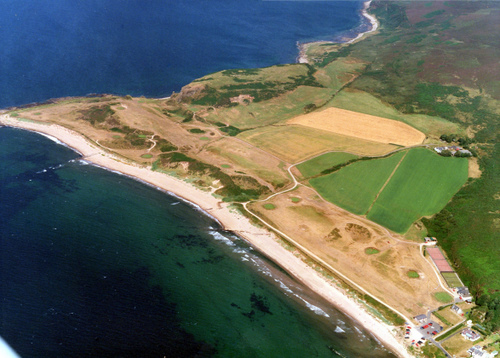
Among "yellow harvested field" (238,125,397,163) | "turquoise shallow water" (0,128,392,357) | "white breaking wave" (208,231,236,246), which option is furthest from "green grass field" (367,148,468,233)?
"white breaking wave" (208,231,236,246)

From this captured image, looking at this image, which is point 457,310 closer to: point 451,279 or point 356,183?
point 451,279

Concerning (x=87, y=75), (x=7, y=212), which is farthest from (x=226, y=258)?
(x=87, y=75)

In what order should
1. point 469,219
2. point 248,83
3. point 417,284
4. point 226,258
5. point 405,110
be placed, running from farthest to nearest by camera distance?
point 248,83 < point 405,110 < point 469,219 < point 226,258 < point 417,284

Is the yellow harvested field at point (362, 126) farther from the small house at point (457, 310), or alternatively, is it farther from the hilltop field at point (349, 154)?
the small house at point (457, 310)

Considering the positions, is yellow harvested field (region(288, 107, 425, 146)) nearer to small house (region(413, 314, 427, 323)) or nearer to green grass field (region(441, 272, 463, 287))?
green grass field (region(441, 272, 463, 287))

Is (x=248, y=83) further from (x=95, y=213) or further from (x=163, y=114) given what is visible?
(x=95, y=213)

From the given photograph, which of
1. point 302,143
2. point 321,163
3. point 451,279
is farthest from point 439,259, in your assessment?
point 302,143
